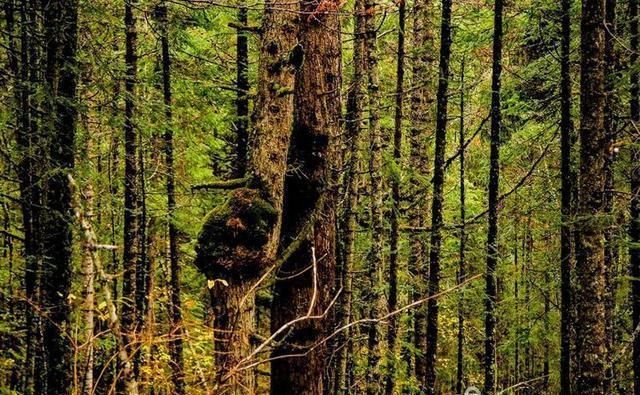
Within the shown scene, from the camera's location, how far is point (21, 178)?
8.29 metres

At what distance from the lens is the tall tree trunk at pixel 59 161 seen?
6762mm

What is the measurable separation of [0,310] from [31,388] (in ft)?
4.67

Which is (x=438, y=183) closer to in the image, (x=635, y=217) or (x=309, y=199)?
(x=309, y=199)

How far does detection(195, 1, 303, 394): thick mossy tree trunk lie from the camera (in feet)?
16.6

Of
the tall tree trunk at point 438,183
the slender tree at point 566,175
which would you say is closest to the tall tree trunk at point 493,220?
the tall tree trunk at point 438,183

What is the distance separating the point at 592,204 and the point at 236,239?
13.8 feet

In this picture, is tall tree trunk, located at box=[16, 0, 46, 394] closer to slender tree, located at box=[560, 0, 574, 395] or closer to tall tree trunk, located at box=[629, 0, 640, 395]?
slender tree, located at box=[560, 0, 574, 395]

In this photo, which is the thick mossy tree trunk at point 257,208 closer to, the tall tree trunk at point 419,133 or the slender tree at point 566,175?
the slender tree at point 566,175

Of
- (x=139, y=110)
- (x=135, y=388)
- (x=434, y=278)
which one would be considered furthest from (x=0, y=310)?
(x=135, y=388)

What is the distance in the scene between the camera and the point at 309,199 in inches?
283

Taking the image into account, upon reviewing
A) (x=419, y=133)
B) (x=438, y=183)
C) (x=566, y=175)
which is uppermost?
(x=419, y=133)

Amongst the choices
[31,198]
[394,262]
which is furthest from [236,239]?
[394,262]

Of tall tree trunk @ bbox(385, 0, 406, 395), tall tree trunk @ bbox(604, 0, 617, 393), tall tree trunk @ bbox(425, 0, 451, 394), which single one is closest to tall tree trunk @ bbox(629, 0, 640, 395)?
tall tree trunk @ bbox(604, 0, 617, 393)

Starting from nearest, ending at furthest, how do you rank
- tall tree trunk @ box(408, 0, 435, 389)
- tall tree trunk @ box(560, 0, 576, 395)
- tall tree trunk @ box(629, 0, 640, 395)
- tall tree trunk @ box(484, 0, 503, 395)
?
tall tree trunk @ box(484, 0, 503, 395) → tall tree trunk @ box(560, 0, 576, 395) → tall tree trunk @ box(629, 0, 640, 395) → tall tree trunk @ box(408, 0, 435, 389)
